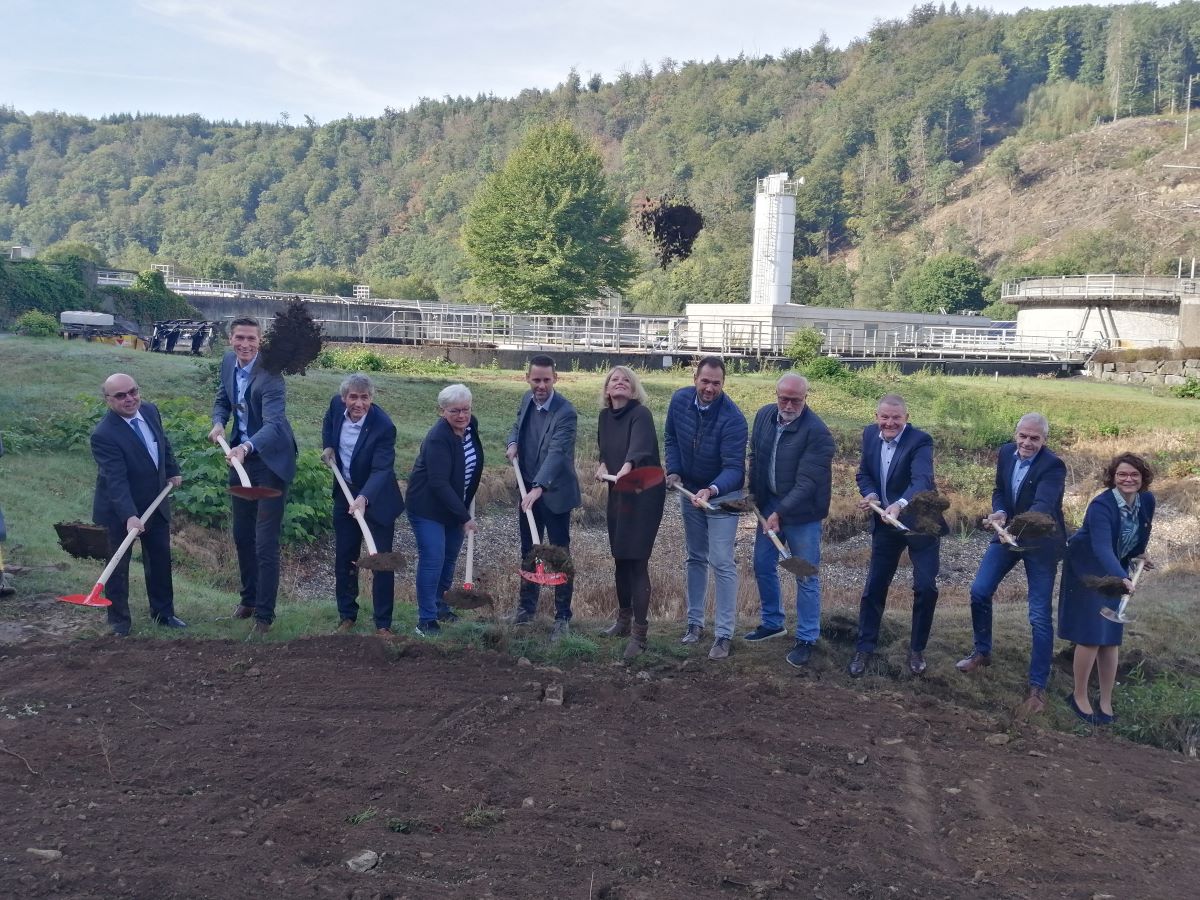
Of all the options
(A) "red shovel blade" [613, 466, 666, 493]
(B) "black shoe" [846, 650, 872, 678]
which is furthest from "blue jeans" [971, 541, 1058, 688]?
(A) "red shovel blade" [613, 466, 666, 493]

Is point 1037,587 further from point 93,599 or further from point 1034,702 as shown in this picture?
point 93,599

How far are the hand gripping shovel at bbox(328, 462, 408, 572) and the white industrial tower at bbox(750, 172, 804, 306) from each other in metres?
44.1

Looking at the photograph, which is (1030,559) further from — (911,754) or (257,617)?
(257,617)

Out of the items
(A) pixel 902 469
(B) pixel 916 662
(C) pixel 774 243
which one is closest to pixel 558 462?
(A) pixel 902 469

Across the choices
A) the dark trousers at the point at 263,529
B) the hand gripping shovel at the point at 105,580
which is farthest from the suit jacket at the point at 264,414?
the hand gripping shovel at the point at 105,580

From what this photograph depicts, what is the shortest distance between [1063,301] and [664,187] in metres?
80.0

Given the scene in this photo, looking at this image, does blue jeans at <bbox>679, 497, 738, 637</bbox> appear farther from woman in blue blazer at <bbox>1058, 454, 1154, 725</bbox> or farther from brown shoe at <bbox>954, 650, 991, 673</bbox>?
woman in blue blazer at <bbox>1058, 454, 1154, 725</bbox>

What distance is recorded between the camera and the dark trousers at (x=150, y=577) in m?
7.70

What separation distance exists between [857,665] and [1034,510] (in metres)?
1.58

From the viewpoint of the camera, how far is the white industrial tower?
50594 mm

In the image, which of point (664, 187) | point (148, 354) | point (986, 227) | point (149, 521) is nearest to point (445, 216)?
point (664, 187)

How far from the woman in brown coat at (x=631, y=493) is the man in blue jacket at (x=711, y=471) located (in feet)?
0.91

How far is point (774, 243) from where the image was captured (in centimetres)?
5053

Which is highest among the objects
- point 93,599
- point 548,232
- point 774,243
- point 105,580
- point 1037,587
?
point 774,243
